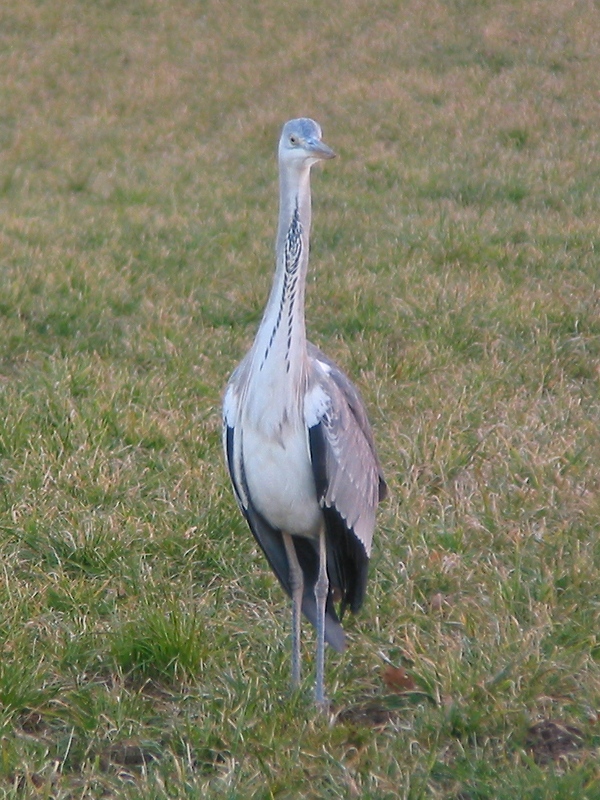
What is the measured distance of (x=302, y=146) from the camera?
341cm

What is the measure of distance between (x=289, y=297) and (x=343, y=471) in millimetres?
609

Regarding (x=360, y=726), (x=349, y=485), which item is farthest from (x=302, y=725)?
(x=349, y=485)

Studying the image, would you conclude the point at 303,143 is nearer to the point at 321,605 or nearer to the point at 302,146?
the point at 302,146

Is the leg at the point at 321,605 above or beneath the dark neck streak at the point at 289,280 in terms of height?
beneath

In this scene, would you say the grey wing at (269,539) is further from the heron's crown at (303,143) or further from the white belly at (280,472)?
the heron's crown at (303,143)

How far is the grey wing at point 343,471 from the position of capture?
3.42 metres

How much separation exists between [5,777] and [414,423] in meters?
2.95

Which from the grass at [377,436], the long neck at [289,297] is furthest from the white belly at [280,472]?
the grass at [377,436]

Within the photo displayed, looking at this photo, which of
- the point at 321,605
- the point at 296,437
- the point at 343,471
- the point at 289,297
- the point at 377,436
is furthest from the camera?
the point at 377,436

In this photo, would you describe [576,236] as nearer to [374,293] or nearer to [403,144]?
[374,293]

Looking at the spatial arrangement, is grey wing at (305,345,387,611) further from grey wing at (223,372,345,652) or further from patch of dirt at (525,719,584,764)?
patch of dirt at (525,719,584,764)

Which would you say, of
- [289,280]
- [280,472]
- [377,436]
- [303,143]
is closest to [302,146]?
[303,143]

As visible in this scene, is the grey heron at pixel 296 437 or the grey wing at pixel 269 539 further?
the grey wing at pixel 269 539

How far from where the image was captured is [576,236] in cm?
862
